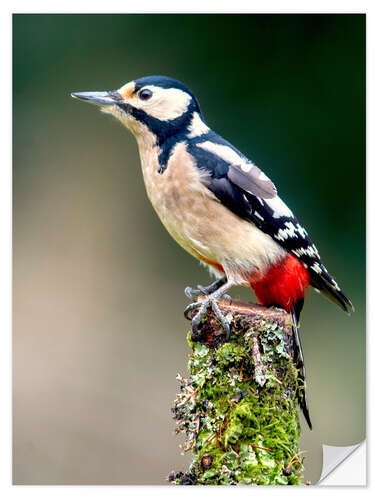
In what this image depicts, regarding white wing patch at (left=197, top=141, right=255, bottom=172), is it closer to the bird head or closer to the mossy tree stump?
the bird head

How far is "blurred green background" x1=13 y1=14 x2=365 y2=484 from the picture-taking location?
2787 millimetres

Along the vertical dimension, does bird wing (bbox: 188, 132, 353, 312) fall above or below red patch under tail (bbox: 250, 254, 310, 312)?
above

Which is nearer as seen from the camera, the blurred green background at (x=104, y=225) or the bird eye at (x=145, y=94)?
the bird eye at (x=145, y=94)

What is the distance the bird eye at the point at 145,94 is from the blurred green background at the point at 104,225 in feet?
0.73

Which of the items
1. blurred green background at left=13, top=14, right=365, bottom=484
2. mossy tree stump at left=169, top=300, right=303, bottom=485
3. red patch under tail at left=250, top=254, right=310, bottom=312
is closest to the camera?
mossy tree stump at left=169, top=300, right=303, bottom=485

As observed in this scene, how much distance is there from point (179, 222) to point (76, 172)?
51.6 inches

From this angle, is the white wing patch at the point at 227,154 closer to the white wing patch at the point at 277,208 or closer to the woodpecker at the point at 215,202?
the woodpecker at the point at 215,202

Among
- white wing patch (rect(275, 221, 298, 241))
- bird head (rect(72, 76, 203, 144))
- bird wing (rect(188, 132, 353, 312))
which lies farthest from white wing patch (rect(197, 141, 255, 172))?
white wing patch (rect(275, 221, 298, 241))

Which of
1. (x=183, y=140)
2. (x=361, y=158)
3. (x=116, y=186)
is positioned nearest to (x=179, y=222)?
(x=183, y=140)

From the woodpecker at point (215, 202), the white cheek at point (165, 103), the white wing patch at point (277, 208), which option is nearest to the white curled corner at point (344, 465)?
the woodpecker at point (215, 202)

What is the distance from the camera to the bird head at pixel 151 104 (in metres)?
2.54

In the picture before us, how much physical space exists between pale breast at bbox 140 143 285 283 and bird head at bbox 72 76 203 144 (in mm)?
111

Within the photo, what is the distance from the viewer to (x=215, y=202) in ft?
8.10

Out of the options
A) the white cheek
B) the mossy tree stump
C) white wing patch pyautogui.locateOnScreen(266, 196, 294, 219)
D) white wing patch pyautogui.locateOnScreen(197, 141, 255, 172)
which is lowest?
the mossy tree stump
